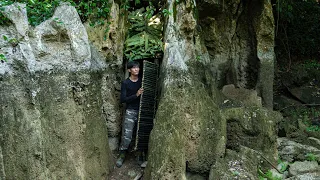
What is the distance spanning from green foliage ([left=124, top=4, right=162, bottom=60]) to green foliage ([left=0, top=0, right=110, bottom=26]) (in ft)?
2.37

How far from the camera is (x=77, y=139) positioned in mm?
4574

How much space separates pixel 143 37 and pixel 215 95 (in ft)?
A: 5.50

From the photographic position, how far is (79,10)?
18.1ft

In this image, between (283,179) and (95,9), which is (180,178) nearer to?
(283,179)

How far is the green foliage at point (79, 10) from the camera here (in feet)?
16.1

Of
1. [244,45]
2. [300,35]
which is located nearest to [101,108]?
[244,45]

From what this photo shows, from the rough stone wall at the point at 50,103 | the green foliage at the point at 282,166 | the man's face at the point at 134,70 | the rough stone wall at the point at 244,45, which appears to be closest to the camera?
the rough stone wall at the point at 50,103

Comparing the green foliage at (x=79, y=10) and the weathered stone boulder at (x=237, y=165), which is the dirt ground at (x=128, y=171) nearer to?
the weathered stone boulder at (x=237, y=165)

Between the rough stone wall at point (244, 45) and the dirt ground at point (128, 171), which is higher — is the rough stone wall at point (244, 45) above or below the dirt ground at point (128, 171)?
above

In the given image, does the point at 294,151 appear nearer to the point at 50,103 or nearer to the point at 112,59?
the point at 112,59

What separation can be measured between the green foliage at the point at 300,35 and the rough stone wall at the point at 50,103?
7.81 m

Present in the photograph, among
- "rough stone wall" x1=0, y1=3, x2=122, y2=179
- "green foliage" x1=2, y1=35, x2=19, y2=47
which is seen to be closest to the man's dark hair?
"rough stone wall" x1=0, y1=3, x2=122, y2=179

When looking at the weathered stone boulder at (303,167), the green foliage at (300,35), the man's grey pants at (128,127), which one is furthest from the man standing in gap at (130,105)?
the green foliage at (300,35)

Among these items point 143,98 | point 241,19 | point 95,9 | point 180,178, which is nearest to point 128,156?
point 143,98
